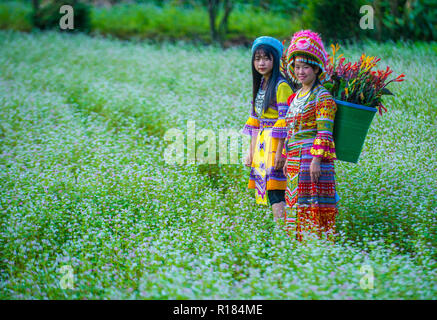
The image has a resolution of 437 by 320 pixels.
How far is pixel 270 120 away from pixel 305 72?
58 centimetres

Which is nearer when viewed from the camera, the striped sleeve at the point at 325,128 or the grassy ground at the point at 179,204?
the grassy ground at the point at 179,204

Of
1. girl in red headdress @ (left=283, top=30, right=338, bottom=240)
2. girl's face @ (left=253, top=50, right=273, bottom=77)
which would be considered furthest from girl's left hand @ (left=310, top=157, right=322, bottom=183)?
girl's face @ (left=253, top=50, right=273, bottom=77)

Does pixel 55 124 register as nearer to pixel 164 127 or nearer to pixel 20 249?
pixel 164 127

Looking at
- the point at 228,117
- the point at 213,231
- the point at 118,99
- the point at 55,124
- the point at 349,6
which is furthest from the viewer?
the point at 349,6

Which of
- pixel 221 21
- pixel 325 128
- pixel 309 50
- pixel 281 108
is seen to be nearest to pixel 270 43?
pixel 309 50

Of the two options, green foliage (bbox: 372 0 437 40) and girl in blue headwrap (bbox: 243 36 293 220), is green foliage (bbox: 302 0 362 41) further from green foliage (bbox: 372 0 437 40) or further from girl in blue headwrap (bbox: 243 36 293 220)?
girl in blue headwrap (bbox: 243 36 293 220)

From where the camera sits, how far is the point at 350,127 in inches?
133

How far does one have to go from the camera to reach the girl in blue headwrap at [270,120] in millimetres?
3680

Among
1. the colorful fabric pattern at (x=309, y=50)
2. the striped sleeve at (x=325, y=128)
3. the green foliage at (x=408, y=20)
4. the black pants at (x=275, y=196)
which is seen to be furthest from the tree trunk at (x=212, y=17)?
the striped sleeve at (x=325, y=128)

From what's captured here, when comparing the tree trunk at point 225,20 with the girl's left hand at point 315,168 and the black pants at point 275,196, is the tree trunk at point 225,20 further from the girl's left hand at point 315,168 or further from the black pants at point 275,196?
the girl's left hand at point 315,168

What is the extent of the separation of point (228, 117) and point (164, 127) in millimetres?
934

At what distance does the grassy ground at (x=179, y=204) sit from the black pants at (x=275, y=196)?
24 centimetres
